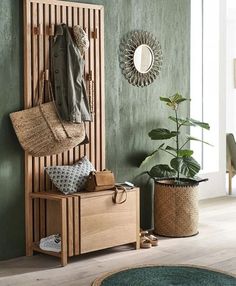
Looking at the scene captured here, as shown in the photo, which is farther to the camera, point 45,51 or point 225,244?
point 225,244

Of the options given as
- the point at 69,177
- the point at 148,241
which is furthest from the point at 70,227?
the point at 148,241

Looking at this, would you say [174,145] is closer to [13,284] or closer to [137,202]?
[137,202]

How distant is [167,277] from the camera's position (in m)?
4.04

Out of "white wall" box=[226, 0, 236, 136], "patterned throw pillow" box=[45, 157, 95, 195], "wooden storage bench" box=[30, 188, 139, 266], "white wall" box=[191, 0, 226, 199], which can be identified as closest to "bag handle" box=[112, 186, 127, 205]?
"wooden storage bench" box=[30, 188, 139, 266]

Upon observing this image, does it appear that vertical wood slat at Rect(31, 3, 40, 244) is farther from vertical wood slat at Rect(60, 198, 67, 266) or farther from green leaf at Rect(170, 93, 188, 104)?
green leaf at Rect(170, 93, 188, 104)

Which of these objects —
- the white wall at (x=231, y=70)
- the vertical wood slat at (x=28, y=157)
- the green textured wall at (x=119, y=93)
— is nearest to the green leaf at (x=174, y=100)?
the green textured wall at (x=119, y=93)

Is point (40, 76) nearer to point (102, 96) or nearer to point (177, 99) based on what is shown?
point (102, 96)

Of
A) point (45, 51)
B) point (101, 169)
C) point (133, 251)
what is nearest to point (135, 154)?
point (101, 169)

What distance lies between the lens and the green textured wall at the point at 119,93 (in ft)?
14.7

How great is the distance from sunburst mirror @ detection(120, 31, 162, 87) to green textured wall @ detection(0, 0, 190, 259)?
6 centimetres

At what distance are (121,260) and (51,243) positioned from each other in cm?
54

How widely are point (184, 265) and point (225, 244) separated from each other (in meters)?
0.79

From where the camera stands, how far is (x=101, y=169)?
513cm

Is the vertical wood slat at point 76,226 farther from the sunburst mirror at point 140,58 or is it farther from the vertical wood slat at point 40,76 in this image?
the sunburst mirror at point 140,58
